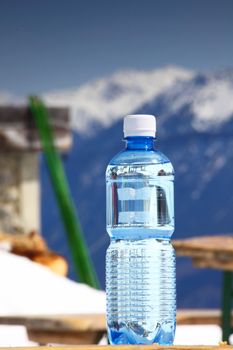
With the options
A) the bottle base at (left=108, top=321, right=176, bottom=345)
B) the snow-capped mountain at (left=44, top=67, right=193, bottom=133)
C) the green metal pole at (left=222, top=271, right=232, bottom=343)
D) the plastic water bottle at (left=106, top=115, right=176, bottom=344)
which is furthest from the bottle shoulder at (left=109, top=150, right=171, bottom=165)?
the snow-capped mountain at (left=44, top=67, right=193, bottom=133)

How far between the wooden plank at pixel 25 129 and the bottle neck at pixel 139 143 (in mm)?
7510

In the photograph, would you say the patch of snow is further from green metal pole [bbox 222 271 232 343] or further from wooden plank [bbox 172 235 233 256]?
green metal pole [bbox 222 271 232 343]

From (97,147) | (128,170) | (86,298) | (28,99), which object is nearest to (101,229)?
(97,147)

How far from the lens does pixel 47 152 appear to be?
405 inches

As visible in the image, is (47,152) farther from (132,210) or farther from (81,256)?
(132,210)

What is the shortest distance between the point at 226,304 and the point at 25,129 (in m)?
5.15

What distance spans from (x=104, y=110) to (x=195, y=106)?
131 inches

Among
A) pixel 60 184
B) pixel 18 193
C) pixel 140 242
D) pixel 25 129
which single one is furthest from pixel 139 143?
pixel 25 129

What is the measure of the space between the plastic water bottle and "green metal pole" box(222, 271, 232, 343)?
2.74 m

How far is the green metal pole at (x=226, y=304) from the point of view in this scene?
539 centimetres

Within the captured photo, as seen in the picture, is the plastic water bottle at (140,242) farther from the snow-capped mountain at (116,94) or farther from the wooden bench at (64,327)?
the snow-capped mountain at (116,94)

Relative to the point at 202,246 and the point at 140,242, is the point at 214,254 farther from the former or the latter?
the point at 140,242

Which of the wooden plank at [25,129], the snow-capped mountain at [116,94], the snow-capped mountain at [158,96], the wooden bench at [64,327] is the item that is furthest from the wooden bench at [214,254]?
the snow-capped mountain at [158,96]

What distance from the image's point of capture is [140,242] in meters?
2.62
